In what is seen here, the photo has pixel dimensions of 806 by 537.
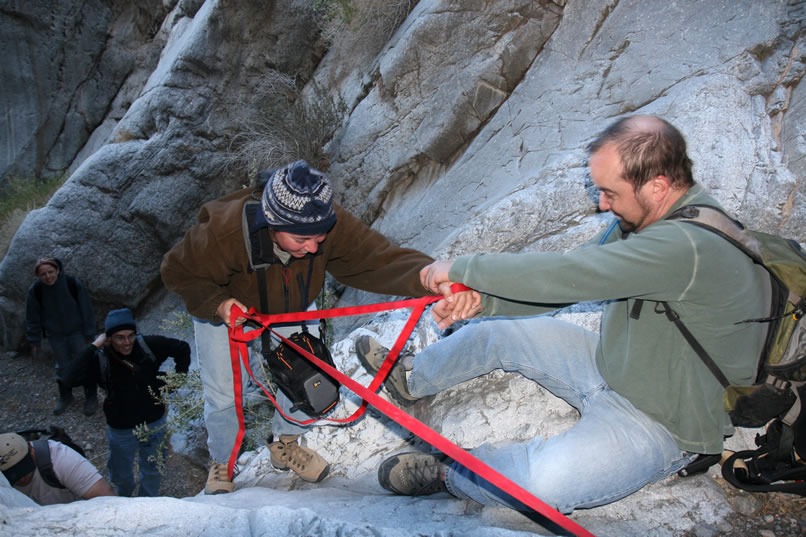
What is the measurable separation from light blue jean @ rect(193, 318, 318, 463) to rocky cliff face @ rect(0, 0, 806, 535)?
410mm

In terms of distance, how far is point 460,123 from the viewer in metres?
5.76

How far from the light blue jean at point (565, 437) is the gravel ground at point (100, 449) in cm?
45

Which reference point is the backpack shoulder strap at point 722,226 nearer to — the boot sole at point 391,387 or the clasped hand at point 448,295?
the clasped hand at point 448,295

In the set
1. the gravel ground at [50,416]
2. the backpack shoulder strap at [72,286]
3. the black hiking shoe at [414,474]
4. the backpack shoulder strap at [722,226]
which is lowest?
the gravel ground at [50,416]

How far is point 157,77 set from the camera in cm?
920

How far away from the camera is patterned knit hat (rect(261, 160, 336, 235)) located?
2.48 m

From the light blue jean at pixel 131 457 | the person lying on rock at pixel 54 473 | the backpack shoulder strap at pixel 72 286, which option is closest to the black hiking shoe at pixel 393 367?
the person lying on rock at pixel 54 473

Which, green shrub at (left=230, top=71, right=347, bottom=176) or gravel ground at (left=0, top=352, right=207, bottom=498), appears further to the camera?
green shrub at (left=230, top=71, right=347, bottom=176)

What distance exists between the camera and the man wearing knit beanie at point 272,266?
255 centimetres

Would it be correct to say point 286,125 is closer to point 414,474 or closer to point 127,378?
point 127,378

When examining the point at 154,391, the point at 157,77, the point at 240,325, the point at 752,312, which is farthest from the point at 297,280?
the point at 157,77

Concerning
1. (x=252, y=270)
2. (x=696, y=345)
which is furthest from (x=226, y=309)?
(x=696, y=345)

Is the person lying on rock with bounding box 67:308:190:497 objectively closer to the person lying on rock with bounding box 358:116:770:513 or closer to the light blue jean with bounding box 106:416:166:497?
the light blue jean with bounding box 106:416:166:497

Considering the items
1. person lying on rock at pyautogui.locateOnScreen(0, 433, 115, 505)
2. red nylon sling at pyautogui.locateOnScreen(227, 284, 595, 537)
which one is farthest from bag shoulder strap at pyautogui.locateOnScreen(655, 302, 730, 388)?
person lying on rock at pyautogui.locateOnScreen(0, 433, 115, 505)
